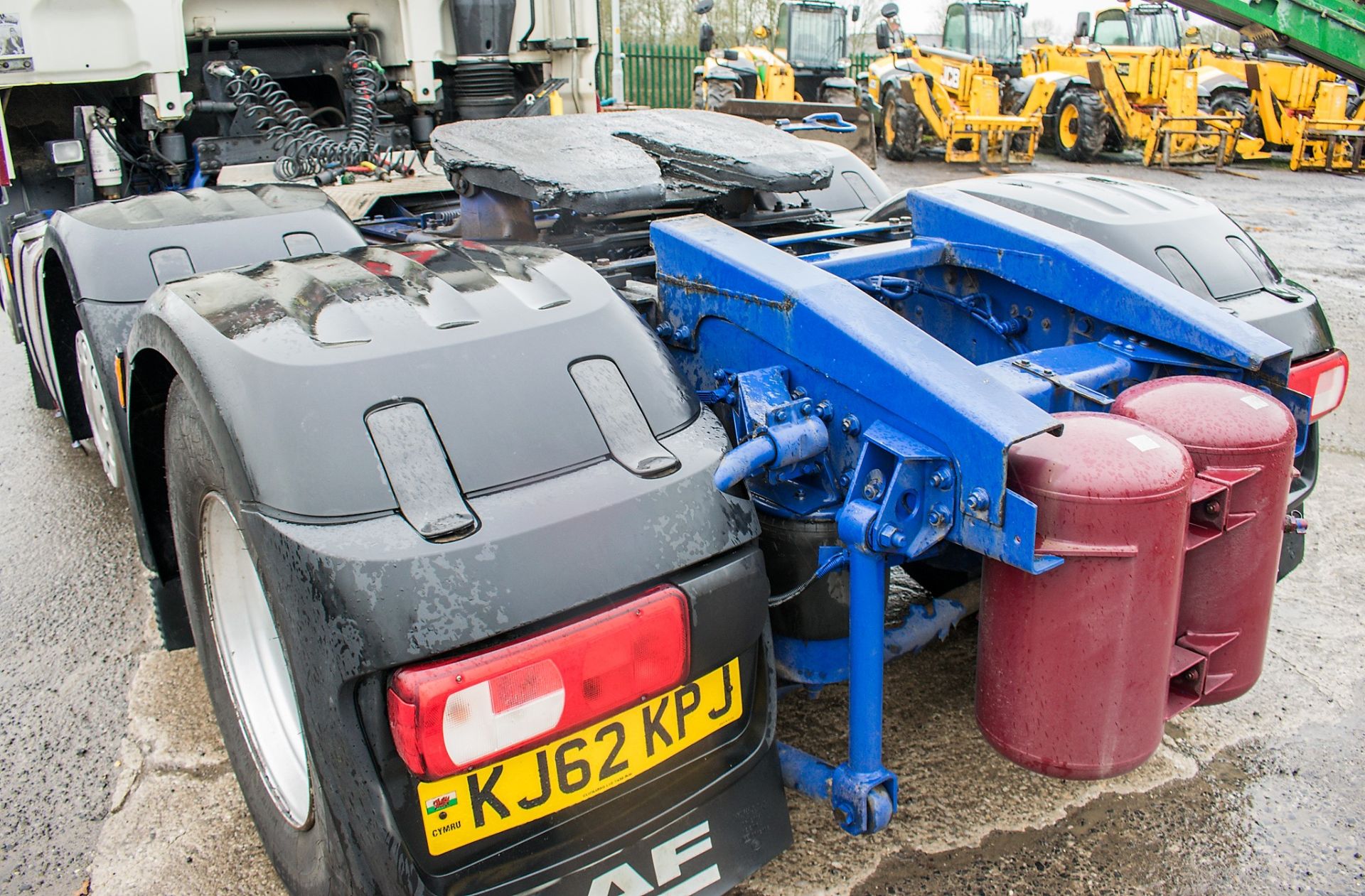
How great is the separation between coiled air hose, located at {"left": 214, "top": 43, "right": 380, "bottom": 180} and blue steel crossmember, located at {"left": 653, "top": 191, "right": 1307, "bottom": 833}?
2486 millimetres

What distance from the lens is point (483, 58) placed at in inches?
175

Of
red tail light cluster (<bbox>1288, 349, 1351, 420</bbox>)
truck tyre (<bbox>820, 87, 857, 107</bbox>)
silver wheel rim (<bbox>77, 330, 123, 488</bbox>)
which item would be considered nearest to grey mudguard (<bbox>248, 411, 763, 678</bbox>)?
red tail light cluster (<bbox>1288, 349, 1351, 420</bbox>)

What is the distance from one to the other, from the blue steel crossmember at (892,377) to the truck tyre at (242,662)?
0.79 m

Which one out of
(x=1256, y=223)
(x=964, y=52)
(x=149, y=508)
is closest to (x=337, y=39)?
(x=149, y=508)

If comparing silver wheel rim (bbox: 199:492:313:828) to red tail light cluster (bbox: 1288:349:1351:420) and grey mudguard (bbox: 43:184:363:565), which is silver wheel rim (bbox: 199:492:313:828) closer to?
grey mudguard (bbox: 43:184:363:565)

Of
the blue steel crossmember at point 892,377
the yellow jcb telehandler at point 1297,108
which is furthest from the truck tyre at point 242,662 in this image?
the yellow jcb telehandler at point 1297,108

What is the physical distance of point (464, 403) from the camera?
1479 mm

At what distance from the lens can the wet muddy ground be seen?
1.98 m

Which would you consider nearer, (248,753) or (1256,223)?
(248,753)

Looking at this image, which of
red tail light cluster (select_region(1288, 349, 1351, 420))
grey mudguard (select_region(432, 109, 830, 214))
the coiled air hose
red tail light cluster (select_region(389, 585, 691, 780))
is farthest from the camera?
the coiled air hose

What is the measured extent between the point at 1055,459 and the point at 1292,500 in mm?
968

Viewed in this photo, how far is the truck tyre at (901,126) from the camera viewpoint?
619 inches

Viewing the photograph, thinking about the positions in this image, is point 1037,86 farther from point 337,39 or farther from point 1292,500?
point 1292,500

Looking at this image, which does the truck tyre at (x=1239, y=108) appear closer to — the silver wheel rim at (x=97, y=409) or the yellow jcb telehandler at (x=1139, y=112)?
the yellow jcb telehandler at (x=1139, y=112)
